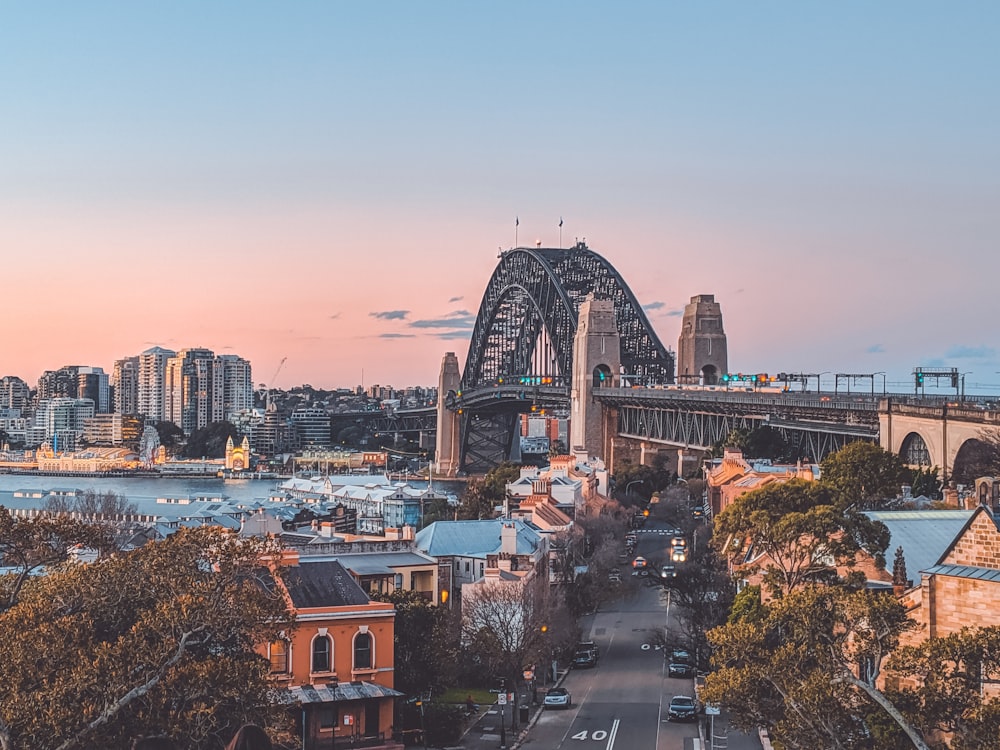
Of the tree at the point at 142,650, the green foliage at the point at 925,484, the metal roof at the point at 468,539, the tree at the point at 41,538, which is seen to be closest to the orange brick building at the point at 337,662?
the tree at the point at 41,538

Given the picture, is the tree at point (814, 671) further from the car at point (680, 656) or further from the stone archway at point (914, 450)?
the stone archway at point (914, 450)

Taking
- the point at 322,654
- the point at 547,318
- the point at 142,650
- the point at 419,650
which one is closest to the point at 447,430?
the point at 547,318

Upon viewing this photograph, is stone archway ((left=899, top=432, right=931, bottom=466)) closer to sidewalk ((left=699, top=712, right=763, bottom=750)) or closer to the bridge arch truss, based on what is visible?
sidewalk ((left=699, top=712, right=763, bottom=750))

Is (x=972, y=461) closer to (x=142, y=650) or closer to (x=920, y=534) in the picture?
(x=920, y=534)

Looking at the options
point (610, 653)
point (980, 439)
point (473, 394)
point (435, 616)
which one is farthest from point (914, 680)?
point (473, 394)

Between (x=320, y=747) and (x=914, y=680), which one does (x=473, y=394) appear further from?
(x=914, y=680)
